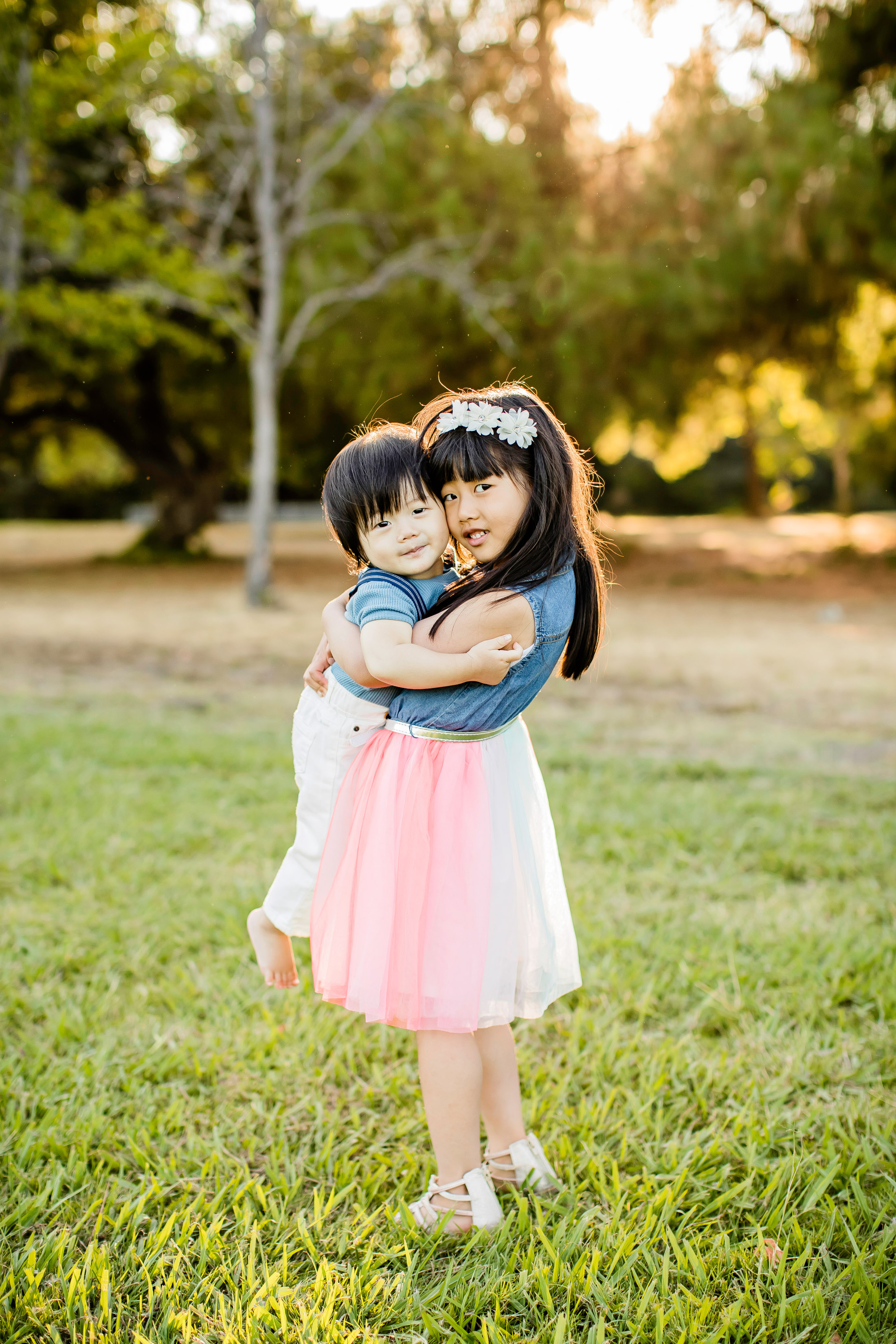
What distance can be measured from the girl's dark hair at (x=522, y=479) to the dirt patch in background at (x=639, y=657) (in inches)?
6.8

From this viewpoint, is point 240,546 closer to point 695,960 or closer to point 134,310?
point 134,310

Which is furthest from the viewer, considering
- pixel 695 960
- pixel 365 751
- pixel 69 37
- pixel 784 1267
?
pixel 69 37

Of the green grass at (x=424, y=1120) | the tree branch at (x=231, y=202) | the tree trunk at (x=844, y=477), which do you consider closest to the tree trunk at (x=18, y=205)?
the tree branch at (x=231, y=202)

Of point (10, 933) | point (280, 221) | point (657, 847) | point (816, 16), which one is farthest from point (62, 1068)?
point (280, 221)

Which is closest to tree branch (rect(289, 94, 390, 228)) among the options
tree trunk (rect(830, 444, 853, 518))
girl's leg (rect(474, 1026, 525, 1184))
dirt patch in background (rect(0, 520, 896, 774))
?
dirt patch in background (rect(0, 520, 896, 774))

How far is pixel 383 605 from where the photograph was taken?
1.50 m

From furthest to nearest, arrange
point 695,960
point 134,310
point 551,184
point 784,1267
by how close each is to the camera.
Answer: point 551,184 < point 134,310 < point 695,960 < point 784,1267

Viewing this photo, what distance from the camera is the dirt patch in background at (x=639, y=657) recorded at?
5.12 m

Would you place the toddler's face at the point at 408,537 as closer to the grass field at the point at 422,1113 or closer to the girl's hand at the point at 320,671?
the girl's hand at the point at 320,671

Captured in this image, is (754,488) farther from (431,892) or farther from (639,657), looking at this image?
(431,892)

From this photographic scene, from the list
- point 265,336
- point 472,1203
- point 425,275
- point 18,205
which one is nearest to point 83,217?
point 18,205

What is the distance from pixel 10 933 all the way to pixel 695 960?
183cm

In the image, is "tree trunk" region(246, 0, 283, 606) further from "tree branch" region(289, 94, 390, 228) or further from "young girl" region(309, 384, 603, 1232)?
"young girl" region(309, 384, 603, 1232)

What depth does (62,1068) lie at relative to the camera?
202 centimetres
